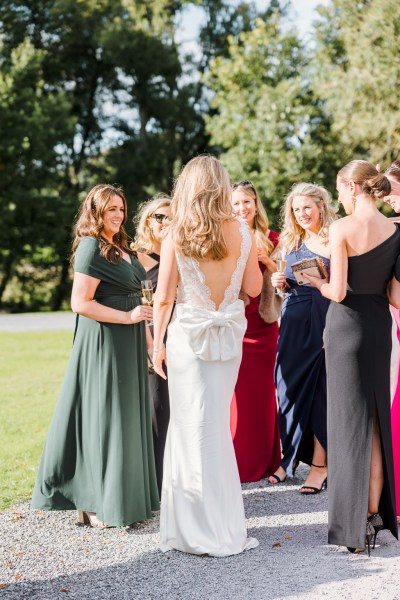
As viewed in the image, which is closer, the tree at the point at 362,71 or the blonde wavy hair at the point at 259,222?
the blonde wavy hair at the point at 259,222

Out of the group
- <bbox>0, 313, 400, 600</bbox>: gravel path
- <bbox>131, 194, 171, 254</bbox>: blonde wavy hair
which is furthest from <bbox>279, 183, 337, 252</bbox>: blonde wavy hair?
<bbox>0, 313, 400, 600</bbox>: gravel path

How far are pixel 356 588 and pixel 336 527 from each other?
670mm

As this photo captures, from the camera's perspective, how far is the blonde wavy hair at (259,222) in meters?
6.87

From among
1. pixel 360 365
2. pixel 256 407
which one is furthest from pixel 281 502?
pixel 360 365

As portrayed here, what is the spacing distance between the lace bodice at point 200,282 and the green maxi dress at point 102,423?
2.39 ft

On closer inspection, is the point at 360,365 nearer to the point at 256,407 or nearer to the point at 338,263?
the point at 338,263

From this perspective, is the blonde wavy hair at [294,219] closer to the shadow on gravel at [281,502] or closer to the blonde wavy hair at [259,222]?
the blonde wavy hair at [259,222]

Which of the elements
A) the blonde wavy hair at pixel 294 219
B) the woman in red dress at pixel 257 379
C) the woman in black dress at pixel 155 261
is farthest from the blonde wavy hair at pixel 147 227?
A: the blonde wavy hair at pixel 294 219

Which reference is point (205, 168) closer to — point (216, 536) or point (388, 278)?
point (388, 278)

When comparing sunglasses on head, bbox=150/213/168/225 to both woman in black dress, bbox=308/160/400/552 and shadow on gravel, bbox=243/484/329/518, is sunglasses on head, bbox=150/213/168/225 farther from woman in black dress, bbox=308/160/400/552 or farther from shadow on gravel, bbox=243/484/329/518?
shadow on gravel, bbox=243/484/329/518

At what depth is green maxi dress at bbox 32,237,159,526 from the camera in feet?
17.2

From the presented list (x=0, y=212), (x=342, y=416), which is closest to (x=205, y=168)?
(x=342, y=416)

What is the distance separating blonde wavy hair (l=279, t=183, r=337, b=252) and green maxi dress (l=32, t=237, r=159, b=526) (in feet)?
6.26

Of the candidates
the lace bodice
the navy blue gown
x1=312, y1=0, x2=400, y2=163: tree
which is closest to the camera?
the lace bodice
